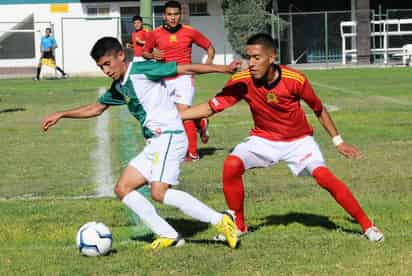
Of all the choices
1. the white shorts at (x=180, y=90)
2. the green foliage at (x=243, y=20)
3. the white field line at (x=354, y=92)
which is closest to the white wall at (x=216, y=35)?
the green foliage at (x=243, y=20)

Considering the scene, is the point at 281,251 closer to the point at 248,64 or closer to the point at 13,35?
the point at 248,64

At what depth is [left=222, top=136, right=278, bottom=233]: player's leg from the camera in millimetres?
7266

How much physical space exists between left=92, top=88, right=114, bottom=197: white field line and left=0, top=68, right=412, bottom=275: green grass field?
7 cm

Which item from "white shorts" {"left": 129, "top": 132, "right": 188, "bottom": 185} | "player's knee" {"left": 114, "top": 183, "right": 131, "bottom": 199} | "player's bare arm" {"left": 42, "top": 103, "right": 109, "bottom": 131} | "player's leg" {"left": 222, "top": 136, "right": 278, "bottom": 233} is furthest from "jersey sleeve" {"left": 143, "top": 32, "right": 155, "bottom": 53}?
"player's knee" {"left": 114, "top": 183, "right": 131, "bottom": 199}

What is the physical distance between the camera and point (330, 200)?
8.94 meters

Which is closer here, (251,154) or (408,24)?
(251,154)

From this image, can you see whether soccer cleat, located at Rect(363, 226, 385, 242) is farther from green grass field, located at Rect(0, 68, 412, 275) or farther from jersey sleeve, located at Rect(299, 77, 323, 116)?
jersey sleeve, located at Rect(299, 77, 323, 116)

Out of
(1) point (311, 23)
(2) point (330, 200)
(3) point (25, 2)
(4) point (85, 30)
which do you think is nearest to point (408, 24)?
(1) point (311, 23)

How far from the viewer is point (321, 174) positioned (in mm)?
7074

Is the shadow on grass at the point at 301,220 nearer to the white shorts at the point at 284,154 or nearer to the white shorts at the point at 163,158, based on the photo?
the white shorts at the point at 284,154

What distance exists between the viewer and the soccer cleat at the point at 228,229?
6781 millimetres

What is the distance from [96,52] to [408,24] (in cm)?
3476

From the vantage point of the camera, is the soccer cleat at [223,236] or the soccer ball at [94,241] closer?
the soccer ball at [94,241]

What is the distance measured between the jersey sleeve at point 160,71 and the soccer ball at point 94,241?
1.19 m
